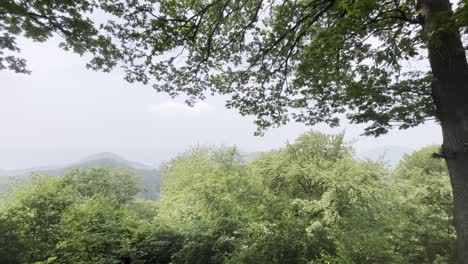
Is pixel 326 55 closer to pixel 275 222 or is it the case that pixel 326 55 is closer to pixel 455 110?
pixel 455 110

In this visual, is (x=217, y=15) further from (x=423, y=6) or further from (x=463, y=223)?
(x=463, y=223)

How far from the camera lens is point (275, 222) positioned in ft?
27.7

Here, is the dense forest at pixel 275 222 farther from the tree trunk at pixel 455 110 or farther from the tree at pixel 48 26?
the tree at pixel 48 26

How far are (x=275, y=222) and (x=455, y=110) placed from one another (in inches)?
231

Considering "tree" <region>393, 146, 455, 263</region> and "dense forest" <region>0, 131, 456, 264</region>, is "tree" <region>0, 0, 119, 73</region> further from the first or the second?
"tree" <region>393, 146, 455, 263</region>

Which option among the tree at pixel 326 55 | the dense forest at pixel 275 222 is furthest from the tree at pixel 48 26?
the dense forest at pixel 275 222

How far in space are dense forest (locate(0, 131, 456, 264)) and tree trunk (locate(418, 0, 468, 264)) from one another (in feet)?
2.33

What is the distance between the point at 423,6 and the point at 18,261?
886cm

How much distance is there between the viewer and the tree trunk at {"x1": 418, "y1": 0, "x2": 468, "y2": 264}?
386 centimetres

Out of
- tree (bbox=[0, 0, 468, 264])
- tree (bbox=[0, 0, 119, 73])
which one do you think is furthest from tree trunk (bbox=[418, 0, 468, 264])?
tree (bbox=[0, 0, 119, 73])

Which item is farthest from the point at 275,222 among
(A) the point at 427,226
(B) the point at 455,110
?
(B) the point at 455,110

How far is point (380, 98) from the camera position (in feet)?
17.4

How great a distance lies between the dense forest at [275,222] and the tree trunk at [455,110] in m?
0.71

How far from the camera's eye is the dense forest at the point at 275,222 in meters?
6.39
